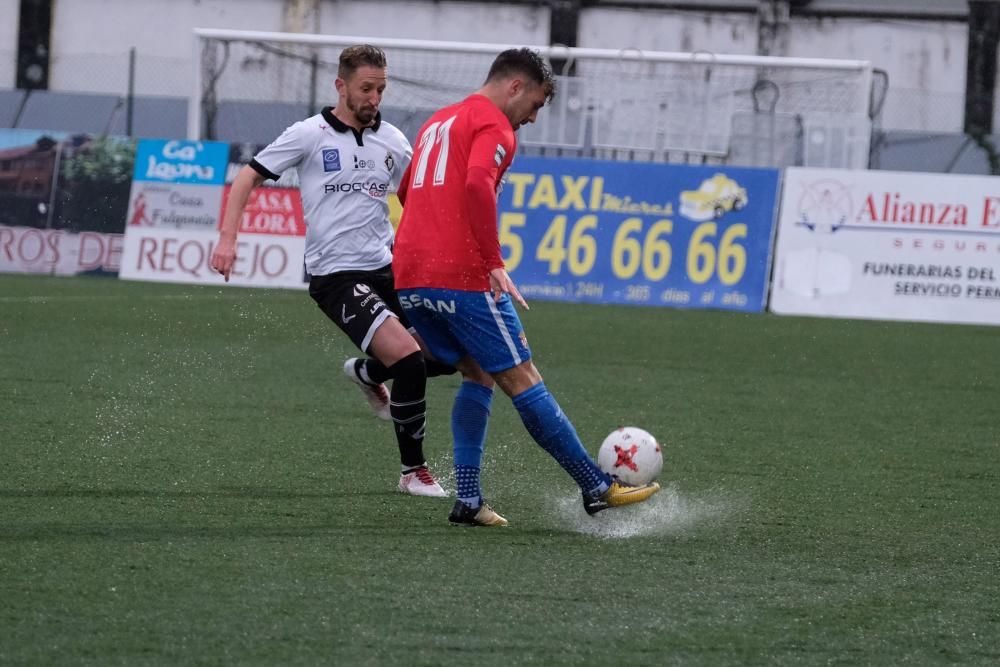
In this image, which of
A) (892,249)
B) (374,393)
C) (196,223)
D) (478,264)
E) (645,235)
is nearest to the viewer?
(478,264)

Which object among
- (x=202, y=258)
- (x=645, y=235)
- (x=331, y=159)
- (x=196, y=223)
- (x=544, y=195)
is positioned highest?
(x=331, y=159)

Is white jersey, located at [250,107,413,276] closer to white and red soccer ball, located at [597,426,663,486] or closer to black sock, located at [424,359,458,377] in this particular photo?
black sock, located at [424,359,458,377]

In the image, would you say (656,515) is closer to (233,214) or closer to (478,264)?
(478,264)

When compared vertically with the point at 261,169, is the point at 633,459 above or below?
below

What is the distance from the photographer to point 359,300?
6.25 meters

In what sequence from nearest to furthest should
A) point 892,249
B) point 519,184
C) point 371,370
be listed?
point 371,370 → point 892,249 → point 519,184

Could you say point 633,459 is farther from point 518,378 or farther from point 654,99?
point 654,99

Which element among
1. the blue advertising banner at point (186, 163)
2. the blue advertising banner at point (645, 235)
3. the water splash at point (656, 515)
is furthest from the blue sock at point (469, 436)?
the blue advertising banner at point (186, 163)

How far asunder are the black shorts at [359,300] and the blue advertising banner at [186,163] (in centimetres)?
1138

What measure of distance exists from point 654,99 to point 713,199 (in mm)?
2457

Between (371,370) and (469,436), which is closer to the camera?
(469,436)

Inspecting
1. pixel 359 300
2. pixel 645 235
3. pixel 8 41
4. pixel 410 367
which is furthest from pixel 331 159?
pixel 8 41

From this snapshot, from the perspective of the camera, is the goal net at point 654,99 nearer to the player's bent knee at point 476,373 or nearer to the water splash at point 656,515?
the water splash at point 656,515

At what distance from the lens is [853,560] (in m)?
5.07
